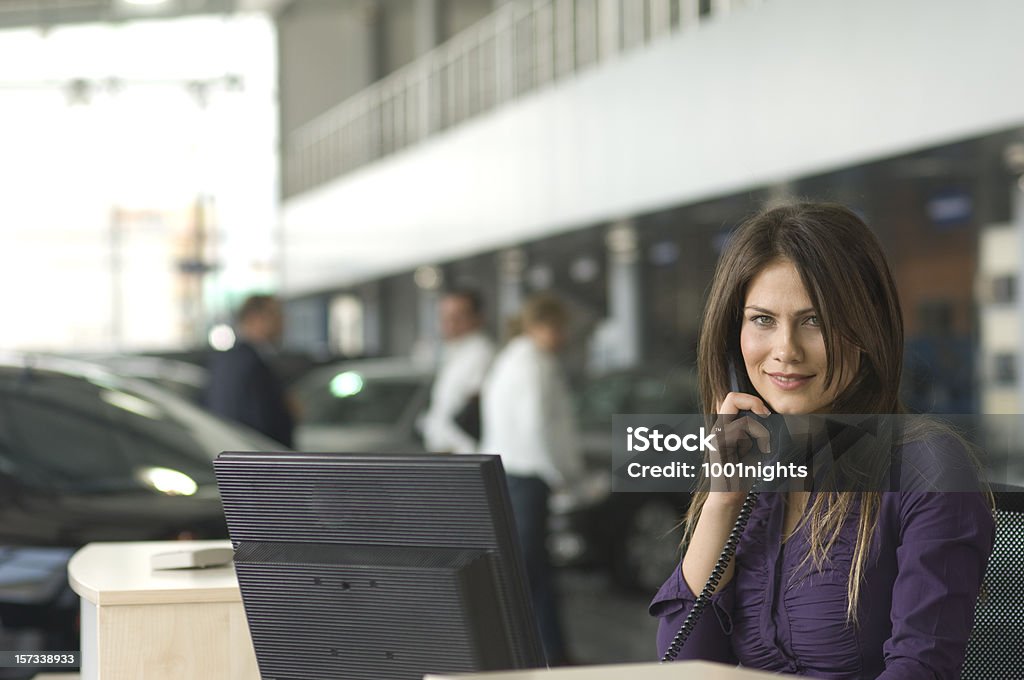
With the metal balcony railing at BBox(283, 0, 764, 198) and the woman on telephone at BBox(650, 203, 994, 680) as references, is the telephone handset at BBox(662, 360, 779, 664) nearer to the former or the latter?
the woman on telephone at BBox(650, 203, 994, 680)

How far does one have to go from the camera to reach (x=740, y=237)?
2264 mm

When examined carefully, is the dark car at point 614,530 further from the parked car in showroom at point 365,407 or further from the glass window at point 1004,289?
the glass window at point 1004,289

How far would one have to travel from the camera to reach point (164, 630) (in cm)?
236

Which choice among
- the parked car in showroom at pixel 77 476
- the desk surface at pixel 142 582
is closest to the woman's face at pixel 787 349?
the desk surface at pixel 142 582

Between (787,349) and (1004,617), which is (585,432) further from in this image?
(787,349)

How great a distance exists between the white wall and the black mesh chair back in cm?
361

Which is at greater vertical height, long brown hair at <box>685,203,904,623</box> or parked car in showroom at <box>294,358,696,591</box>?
long brown hair at <box>685,203,904,623</box>

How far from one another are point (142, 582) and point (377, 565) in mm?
863

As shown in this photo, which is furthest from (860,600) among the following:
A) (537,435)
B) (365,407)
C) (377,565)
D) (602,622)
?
(365,407)

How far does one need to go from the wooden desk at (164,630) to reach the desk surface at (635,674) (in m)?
0.80

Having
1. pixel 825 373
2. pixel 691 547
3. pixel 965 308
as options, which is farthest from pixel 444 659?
pixel 965 308

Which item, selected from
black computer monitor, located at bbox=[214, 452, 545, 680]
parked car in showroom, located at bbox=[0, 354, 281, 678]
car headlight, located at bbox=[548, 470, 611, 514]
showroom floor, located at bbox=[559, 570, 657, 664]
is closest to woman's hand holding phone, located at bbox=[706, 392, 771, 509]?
black computer monitor, located at bbox=[214, 452, 545, 680]

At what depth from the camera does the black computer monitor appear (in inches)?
65.9

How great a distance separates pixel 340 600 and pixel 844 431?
874 millimetres
